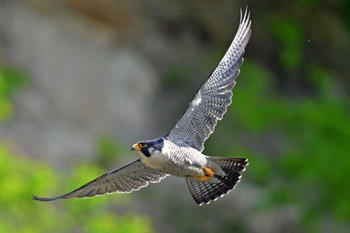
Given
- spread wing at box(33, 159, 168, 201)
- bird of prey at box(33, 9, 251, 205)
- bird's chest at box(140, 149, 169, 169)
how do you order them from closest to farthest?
bird's chest at box(140, 149, 169, 169) → bird of prey at box(33, 9, 251, 205) → spread wing at box(33, 159, 168, 201)

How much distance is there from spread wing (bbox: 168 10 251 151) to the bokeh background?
21.0ft

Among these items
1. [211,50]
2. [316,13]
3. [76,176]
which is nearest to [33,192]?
[76,176]

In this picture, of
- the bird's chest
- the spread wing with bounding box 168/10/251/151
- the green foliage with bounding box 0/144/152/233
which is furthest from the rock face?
the bird's chest

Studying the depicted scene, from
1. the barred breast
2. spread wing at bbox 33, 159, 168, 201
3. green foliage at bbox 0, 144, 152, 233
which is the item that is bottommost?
the barred breast

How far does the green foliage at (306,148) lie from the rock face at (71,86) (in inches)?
68.2

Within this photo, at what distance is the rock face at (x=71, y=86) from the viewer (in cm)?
1670

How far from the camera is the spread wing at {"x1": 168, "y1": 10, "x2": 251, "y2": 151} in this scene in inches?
302

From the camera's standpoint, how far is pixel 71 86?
17.0 m

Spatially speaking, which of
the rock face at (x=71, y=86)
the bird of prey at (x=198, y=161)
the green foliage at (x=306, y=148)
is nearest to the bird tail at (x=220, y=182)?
the bird of prey at (x=198, y=161)

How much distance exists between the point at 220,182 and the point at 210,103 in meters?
0.54

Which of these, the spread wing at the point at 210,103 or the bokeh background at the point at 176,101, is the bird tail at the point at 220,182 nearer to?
the spread wing at the point at 210,103

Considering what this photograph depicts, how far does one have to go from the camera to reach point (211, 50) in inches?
720

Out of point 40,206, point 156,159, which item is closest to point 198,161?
point 156,159

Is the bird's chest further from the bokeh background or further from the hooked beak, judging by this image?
the bokeh background
